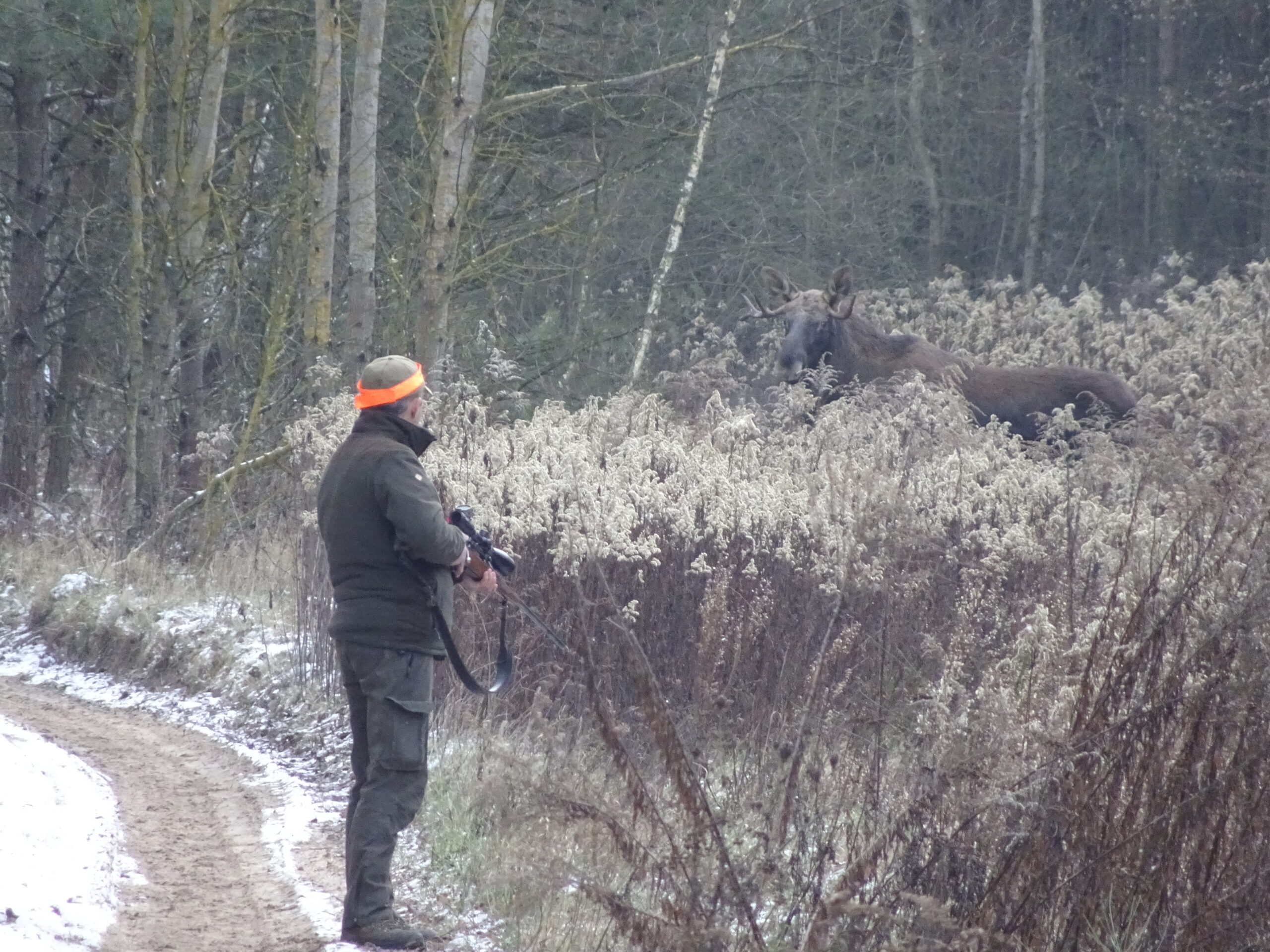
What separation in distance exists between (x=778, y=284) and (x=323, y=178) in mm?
5350

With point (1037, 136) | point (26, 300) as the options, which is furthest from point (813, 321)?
point (1037, 136)

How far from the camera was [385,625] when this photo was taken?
17.2 feet

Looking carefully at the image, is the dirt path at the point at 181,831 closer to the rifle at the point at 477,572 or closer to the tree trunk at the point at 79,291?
the rifle at the point at 477,572

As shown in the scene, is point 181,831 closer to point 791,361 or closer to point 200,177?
point 200,177

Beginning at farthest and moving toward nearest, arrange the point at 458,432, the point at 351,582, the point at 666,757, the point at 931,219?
the point at 931,219, the point at 458,432, the point at 351,582, the point at 666,757

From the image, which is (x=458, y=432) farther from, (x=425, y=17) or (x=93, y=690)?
(x=425, y=17)

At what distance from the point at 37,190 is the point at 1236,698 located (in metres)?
14.6

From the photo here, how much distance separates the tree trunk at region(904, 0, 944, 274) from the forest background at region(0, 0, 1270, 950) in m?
0.16

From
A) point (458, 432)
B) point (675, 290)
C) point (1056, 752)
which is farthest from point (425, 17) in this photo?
point (1056, 752)

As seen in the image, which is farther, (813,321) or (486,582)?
(813,321)

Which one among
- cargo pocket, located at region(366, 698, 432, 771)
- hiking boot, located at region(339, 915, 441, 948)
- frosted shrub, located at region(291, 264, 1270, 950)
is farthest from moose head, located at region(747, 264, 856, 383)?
hiking boot, located at region(339, 915, 441, 948)

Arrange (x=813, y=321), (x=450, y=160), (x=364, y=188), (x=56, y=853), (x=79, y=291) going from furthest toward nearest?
(x=79, y=291), (x=813, y=321), (x=364, y=188), (x=450, y=160), (x=56, y=853)

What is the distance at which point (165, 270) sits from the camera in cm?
1334

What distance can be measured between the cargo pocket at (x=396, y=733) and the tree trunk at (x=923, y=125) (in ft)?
66.4
